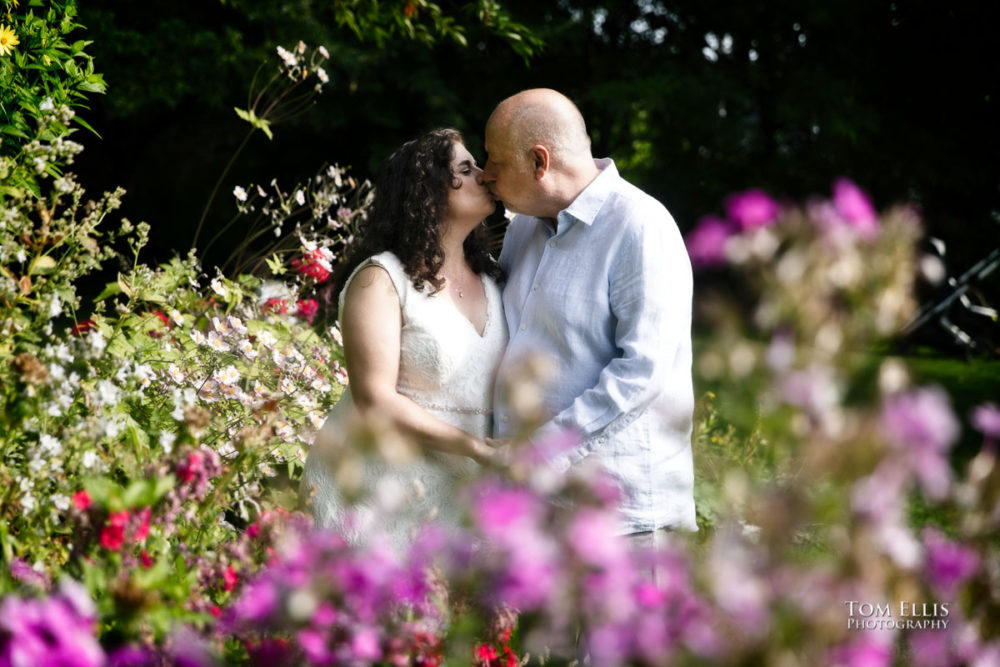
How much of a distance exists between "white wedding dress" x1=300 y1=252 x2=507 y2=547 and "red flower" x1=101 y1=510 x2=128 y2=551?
1.15m

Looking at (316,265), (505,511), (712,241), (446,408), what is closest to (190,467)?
(505,511)

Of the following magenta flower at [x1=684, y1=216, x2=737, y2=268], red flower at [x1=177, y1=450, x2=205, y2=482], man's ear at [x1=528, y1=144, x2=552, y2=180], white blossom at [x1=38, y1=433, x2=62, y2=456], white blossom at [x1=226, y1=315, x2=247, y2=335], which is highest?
man's ear at [x1=528, y1=144, x2=552, y2=180]

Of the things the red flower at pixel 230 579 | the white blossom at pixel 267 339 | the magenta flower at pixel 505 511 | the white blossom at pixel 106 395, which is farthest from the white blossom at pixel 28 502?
the white blossom at pixel 267 339

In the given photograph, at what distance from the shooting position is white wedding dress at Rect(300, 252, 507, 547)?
2648 millimetres

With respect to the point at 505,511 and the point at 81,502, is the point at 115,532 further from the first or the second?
the point at 505,511

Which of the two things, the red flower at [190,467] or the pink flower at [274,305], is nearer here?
the red flower at [190,467]

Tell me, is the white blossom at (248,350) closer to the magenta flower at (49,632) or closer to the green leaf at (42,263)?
the green leaf at (42,263)

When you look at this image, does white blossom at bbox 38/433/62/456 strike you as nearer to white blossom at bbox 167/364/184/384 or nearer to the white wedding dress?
the white wedding dress

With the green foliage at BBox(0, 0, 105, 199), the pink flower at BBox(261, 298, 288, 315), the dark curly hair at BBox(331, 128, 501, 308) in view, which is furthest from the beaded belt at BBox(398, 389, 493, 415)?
the pink flower at BBox(261, 298, 288, 315)

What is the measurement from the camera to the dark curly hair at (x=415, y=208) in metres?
2.71

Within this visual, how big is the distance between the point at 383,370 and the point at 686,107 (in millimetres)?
12010

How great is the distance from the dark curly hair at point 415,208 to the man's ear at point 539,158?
0.24 meters

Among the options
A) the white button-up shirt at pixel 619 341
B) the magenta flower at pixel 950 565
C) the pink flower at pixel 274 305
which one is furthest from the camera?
the pink flower at pixel 274 305

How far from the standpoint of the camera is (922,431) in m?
0.95
